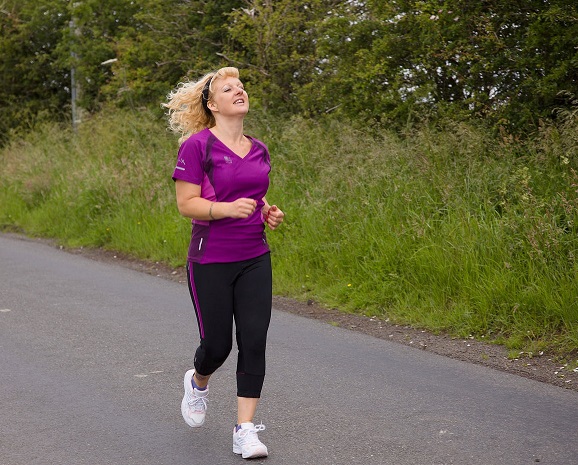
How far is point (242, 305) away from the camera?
5.21m

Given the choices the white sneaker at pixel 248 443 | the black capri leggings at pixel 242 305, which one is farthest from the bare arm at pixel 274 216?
the white sneaker at pixel 248 443

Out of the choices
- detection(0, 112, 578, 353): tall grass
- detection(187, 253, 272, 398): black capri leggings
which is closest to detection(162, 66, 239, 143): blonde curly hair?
detection(187, 253, 272, 398): black capri leggings

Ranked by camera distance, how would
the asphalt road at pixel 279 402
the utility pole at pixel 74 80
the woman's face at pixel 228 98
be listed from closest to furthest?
the woman's face at pixel 228 98 → the asphalt road at pixel 279 402 → the utility pole at pixel 74 80

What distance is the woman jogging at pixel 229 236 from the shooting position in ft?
16.8

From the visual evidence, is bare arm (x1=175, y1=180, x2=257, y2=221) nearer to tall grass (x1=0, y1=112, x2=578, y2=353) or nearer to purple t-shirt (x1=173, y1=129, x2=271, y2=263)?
purple t-shirt (x1=173, y1=129, x2=271, y2=263)

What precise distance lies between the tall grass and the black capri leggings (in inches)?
110

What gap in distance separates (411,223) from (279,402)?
3612 millimetres

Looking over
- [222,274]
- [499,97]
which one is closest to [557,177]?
[499,97]

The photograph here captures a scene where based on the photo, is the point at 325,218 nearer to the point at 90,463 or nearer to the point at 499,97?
the point at 499,97

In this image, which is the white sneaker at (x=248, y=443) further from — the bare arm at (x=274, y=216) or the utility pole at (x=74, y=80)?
the utility pole at (x=74, y=80)

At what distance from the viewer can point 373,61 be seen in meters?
12.2

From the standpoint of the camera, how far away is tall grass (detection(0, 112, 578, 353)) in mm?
7906

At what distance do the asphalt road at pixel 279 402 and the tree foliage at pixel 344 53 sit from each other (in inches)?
153

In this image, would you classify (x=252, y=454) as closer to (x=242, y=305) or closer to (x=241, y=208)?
(x=242, y=305)
